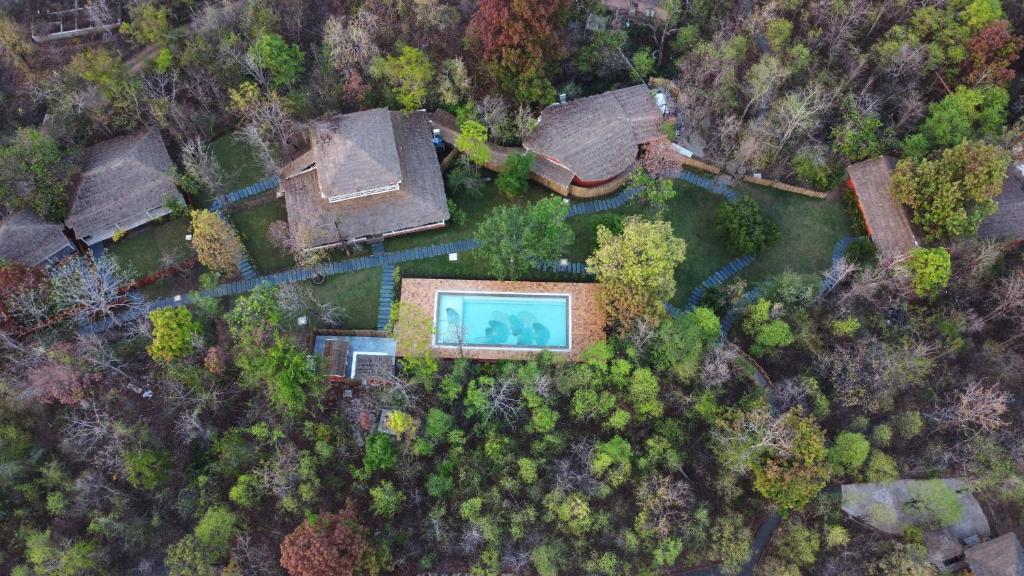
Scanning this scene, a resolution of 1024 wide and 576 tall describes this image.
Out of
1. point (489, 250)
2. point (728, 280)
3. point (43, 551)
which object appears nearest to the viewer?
point (43, 551)

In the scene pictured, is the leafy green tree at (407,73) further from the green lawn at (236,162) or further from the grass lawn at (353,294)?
the grass lawn at (353,294)

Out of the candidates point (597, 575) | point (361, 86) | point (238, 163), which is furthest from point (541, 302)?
point (238, 163)

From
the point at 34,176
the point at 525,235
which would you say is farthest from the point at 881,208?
the point at 34,176

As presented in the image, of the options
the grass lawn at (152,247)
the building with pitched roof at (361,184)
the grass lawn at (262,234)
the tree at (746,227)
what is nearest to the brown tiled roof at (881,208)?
the tree at (746,227)

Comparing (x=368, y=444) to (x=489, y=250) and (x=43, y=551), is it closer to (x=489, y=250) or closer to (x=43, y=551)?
(x=489, y=250)

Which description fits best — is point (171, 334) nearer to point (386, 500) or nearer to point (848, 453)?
point (386, 500)

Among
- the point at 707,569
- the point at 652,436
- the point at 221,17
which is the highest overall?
the point at 221,17

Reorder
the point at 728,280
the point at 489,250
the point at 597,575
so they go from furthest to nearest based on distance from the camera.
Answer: the point at 728,280 < the point at 489,250 < the point at 597,575
